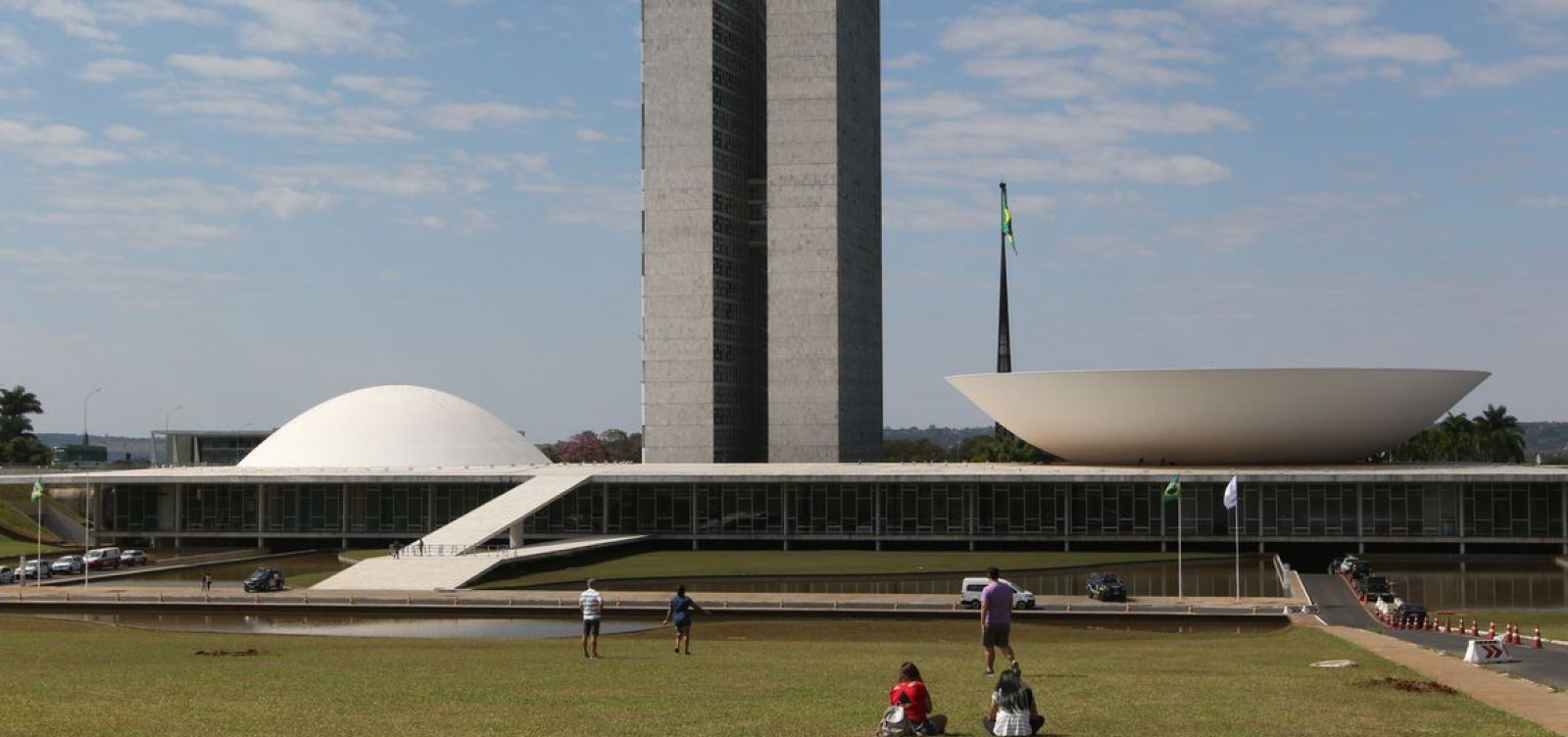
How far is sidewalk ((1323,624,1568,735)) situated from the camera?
21781 millimetres

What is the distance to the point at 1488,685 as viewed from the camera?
84.7ft

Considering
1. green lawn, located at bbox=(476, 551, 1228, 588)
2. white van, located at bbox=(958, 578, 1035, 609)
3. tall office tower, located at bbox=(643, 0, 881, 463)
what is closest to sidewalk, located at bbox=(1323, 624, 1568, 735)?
white van, located at bbox=(958, 578, 1035, 609)

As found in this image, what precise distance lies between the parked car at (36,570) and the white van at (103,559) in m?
2.94

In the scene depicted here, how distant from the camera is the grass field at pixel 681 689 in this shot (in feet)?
64.9

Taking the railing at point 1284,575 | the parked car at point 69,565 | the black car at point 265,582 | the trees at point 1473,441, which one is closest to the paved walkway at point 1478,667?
the railing at point 1284,575

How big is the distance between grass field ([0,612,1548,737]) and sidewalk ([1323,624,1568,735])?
1.76ft

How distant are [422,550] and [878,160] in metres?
67.8

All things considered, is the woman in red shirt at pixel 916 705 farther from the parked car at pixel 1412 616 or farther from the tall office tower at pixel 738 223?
the tall office tower at pixel 738 223

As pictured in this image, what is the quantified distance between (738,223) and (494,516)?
4241 cm

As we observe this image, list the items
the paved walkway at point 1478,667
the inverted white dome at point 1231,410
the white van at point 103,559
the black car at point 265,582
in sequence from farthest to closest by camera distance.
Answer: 1. the inverted white dome at point 1231,410
2. the white van at point 103,559
3. the black car at point 265,582
4. the paved walkway at point 1478,667

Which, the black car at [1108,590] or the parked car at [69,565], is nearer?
the black car at [1108,590]

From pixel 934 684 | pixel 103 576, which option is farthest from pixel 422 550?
pixel 934 684

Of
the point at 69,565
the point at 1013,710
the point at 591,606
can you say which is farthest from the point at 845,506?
the point at 1013,710

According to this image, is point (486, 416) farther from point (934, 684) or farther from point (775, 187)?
point (934, 684)
